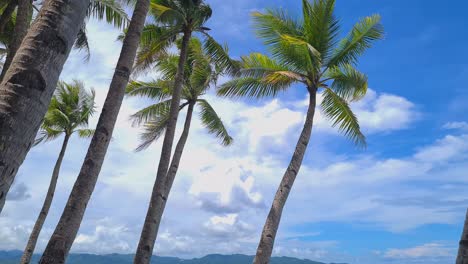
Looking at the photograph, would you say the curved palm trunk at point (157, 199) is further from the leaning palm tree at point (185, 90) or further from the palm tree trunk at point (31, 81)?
the palm tree trunk at point (31, 81)

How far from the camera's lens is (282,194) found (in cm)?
1315

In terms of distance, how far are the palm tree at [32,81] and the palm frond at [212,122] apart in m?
17.0

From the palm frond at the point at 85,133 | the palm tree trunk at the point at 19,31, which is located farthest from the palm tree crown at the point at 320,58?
the palm frond at the point at 85,133

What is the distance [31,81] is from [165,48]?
14.8m

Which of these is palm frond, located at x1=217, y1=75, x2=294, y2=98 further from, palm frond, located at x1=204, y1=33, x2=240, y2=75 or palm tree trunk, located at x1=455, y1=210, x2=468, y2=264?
palm tree trunk, located at x1=455, y1=210, x2=468, y2=264

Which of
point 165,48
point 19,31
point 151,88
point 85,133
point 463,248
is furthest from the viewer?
point 85,133

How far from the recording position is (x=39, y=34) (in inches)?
119

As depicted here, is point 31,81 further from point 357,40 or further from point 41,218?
point 41,218

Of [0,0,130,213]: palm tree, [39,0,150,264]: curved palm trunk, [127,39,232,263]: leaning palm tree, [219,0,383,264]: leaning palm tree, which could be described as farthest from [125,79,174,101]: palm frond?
[0,0,130,213]: palm tree

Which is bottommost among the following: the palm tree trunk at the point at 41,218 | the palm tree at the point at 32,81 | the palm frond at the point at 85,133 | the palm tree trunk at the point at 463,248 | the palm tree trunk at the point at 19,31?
the palm tree trunk at the point at 463,248

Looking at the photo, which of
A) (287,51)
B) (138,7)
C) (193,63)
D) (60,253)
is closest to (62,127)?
(193,63)

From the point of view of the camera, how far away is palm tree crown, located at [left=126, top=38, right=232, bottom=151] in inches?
752

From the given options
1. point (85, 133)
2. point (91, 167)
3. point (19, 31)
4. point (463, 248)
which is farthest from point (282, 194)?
point (85, 133)

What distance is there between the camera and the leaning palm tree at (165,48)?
1216 centimetres
